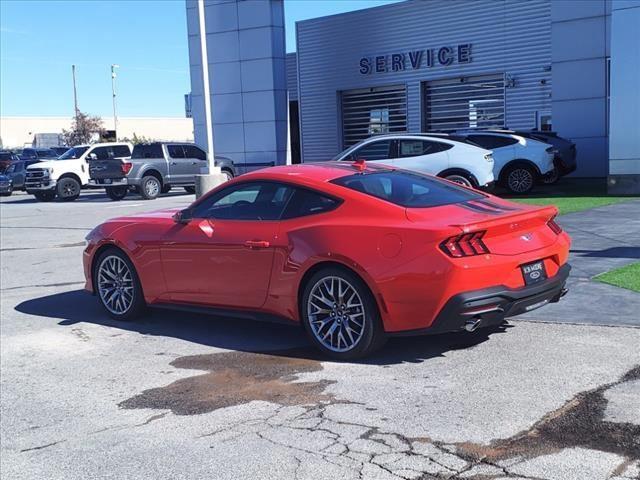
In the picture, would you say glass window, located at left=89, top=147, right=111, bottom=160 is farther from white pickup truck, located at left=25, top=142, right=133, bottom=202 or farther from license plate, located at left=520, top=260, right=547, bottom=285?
license plate, located at left=520, top=260, right=547, bottom=285

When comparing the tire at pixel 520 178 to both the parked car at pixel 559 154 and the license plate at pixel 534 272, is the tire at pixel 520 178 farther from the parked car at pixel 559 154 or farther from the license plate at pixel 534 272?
the license plate at pixel 534 272

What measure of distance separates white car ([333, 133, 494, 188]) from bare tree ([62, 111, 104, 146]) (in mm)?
62794

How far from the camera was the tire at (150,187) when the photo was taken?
25250mm

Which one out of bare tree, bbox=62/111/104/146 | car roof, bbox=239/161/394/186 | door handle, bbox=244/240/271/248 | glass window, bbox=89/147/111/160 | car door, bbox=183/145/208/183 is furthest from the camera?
bare tree, bbox=62/111/104/146

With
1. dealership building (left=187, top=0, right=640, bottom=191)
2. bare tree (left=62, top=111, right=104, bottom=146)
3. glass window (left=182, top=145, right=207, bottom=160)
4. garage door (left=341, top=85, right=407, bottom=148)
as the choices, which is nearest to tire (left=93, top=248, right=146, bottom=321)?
dealership building (left=187, top=0, right=640, bottom=191)

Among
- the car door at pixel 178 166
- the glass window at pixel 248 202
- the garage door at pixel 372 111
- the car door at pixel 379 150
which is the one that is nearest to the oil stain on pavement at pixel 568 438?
the glass window at pixel 248 202

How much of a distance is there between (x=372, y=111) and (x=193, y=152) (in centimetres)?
840

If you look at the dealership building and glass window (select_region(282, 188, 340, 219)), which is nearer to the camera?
glass window (select_region(282, 188, 340, 219))

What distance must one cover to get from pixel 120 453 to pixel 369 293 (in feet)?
7.22

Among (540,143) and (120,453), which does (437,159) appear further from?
(120,453)

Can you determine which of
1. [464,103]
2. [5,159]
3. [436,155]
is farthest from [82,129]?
[436,155]

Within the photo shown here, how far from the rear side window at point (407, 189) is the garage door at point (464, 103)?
840 inches

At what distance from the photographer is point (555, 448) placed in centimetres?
396

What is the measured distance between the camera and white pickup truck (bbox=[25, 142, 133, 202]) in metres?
27.4
